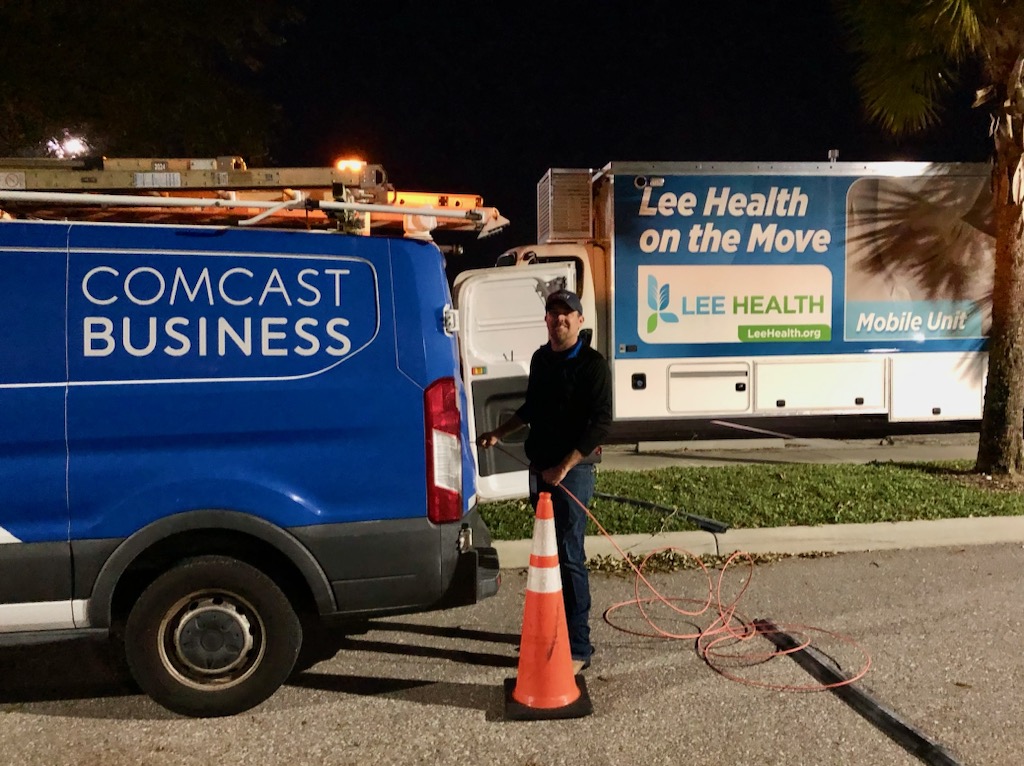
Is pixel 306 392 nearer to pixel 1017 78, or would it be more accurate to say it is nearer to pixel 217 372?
pixel 217 372

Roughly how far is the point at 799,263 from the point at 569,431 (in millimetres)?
6870

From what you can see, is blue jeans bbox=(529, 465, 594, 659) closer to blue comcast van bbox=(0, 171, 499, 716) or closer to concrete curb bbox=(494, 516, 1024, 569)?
blue comcast van bbox=(0, 171, 499, 716)

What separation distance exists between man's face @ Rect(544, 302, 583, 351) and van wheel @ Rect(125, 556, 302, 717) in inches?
68.4

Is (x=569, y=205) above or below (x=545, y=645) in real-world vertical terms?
above

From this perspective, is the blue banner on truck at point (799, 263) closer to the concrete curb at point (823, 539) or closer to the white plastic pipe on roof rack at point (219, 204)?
the concrete curb at point (823, 539)

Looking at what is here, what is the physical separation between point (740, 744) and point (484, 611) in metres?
2.05

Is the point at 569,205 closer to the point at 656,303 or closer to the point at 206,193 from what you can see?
the point at 656,303

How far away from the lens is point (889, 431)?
40.2 ft

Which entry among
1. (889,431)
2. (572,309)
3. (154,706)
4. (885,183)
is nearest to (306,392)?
(572,309)

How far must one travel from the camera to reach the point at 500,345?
758 cm

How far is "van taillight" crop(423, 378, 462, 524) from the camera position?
→ 381cm

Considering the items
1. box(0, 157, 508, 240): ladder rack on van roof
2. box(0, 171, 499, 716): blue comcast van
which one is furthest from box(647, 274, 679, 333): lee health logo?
→ box(0, 171, 499, 716): blue comcast van

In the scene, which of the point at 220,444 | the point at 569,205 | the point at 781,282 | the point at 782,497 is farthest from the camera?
the point at 569,205

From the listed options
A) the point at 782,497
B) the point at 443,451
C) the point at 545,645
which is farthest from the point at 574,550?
the point at 782,497
